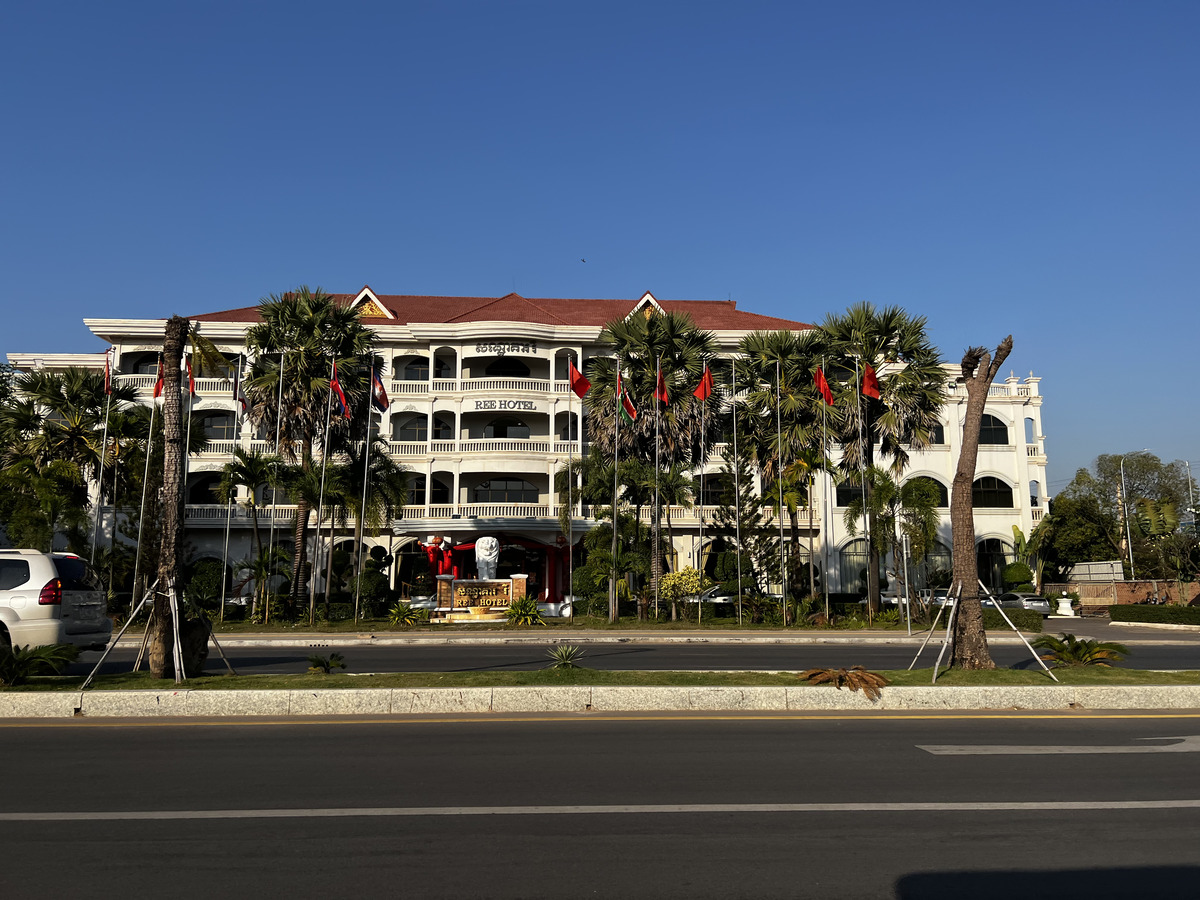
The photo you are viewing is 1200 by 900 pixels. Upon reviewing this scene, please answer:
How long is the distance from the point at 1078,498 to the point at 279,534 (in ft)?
156

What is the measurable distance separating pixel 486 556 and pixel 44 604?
74.5 ft

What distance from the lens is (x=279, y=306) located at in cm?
3297

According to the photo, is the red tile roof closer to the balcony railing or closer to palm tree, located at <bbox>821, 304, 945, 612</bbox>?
the balcony railing

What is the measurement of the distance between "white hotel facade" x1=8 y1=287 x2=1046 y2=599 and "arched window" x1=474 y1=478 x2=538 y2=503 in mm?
71

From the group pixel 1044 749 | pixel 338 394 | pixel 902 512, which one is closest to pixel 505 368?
pixel 338 394

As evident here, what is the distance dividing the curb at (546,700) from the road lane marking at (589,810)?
446 centimetres

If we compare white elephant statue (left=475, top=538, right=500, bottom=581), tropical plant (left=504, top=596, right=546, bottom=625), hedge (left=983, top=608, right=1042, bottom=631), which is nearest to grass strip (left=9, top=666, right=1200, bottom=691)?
tropical plant (left=504, top=596, right=546, bottom=625)

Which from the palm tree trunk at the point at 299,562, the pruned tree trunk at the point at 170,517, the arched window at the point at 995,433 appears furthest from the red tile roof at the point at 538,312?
the pruned tree trunk at the point at 170,517

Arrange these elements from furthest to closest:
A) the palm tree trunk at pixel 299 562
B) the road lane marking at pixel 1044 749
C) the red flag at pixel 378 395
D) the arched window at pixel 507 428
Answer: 1. the arched window at pixel 507 428
2. the red flag at pixel 378 395
3. the palm tree trunk at pixel 299 562
4. the road lane marking at pixel 1044 749

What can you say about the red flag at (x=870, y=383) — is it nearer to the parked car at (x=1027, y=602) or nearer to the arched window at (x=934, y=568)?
the parked car at (x=1027, y=602)

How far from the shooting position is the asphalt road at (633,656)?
655 inches

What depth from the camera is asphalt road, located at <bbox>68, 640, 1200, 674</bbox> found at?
16.6m

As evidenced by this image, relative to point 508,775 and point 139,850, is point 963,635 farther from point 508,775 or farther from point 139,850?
point 139,850

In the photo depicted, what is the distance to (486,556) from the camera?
35.9 m
